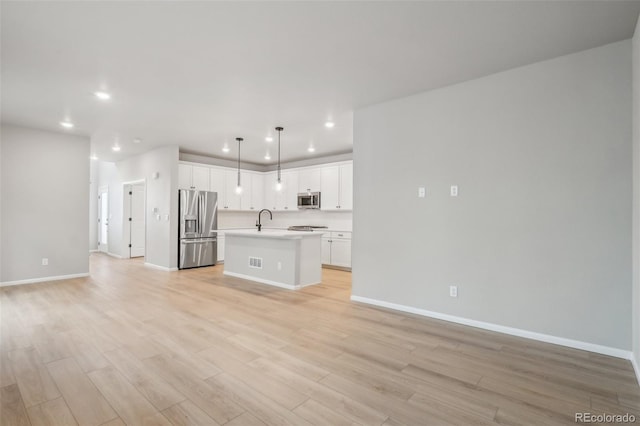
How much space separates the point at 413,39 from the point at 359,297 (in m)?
3.08

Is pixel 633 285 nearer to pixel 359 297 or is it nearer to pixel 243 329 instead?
pixel 359 297

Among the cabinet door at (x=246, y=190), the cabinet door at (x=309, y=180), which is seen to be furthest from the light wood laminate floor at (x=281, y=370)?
the cabinet door at (x=246, y=190)

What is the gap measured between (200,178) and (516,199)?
21.3ft

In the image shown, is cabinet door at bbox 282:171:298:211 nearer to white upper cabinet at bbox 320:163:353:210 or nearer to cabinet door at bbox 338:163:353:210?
white upper cabinet at bbox 320:163:353:210

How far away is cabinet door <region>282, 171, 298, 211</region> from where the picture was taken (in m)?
Result: 8.02

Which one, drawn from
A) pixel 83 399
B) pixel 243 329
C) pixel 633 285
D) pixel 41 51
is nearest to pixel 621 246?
pixel 633 285

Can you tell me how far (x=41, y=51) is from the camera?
2854 mm

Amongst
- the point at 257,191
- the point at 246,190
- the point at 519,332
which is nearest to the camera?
the point at 519,332

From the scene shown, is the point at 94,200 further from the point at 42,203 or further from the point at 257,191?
the point at 257,191

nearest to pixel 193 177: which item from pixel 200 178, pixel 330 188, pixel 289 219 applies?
pixel 200 178

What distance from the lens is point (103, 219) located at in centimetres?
967

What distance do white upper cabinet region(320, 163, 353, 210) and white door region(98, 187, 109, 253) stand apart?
6.74m

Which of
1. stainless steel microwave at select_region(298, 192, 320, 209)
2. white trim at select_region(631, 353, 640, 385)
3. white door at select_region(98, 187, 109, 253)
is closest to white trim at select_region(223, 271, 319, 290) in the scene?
stainless steel microwave at select_region(298, 192, 320, 209)

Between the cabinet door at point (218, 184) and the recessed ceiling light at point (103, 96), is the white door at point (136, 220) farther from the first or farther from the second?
the recessed ceiling light at point (103, 96)
